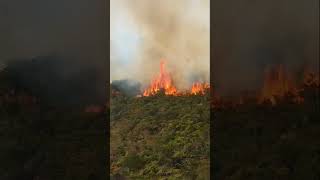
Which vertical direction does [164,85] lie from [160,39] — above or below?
below

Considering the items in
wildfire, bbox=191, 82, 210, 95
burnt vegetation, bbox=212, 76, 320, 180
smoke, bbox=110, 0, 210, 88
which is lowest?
burnt vegetation, bbox=212, 76, 320, 180

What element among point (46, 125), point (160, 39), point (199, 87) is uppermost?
point (160, 39)

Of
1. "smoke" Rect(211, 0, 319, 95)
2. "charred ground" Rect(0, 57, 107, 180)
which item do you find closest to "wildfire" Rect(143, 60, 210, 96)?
"smoke" Rect(211, 0, 319, 95)

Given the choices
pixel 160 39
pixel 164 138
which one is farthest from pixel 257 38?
pixel 164 138

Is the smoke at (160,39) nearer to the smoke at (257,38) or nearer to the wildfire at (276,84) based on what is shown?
the smoke at (257,38)

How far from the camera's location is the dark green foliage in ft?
10.0

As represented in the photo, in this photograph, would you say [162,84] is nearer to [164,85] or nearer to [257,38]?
[164,85]

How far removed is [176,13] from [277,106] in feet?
3.11

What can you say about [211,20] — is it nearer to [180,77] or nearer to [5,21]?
[180,77]

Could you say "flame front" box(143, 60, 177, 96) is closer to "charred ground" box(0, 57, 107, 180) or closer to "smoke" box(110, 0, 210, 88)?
"smoke" box(110, 0, 210, 88)

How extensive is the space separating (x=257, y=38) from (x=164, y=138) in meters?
0.94

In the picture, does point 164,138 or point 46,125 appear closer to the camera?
point 46,125

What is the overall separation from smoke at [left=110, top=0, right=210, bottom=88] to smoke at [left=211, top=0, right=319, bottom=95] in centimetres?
10

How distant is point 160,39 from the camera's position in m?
3.04
